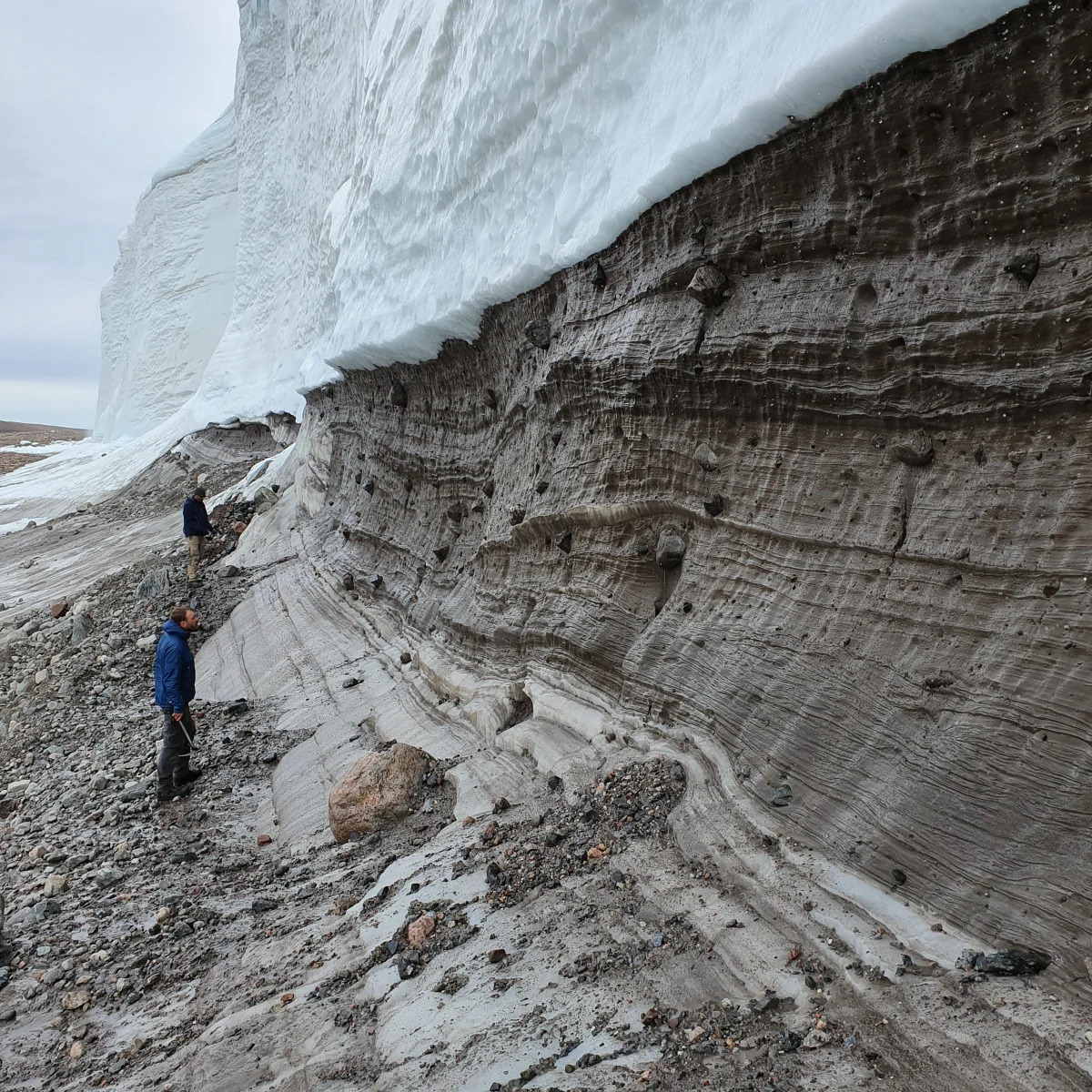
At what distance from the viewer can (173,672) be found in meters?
6.68

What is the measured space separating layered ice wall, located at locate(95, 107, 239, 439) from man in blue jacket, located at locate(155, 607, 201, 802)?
978 inches

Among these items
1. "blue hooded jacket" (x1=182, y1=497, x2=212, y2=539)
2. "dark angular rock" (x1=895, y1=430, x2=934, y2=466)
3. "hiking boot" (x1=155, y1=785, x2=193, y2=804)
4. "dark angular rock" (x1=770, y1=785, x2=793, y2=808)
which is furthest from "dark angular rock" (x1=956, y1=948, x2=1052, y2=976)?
"blue hooded jacket" (x1=182, y1=497, x2=212, y2=539)

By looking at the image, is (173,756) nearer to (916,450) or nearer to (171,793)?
(171,793)

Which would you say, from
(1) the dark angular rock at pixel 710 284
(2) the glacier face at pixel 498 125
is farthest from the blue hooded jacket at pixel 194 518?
(1) the dark angular rock at pixel 710 284

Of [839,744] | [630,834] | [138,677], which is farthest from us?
[138,677]

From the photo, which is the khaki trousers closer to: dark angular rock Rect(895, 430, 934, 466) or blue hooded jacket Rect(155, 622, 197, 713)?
blue hooded jacket Rect(155, 622, 197, 713)

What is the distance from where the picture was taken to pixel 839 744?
122 inches

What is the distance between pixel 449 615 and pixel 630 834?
11.0ft

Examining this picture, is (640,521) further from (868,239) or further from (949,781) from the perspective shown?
(949,781)

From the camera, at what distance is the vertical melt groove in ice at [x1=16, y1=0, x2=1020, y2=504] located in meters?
3.48

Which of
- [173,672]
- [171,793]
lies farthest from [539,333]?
[171,793]

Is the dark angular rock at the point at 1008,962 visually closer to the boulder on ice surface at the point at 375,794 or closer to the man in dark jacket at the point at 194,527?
the boulder on ice surface at the point at 375,794

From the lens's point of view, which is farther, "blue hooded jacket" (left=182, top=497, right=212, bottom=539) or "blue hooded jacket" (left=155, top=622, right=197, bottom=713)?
"blue hooded jacket" (left=182, top=497, right=212, bottom=539)

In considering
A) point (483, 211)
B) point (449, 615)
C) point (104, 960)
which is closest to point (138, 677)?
point (449, 615)
